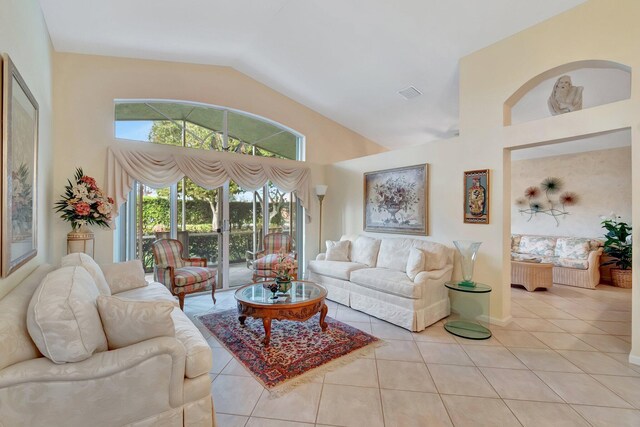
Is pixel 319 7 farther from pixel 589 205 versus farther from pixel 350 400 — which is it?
pixel 589 205

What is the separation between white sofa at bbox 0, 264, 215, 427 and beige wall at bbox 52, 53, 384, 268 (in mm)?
2557

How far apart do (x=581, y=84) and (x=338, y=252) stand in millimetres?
3977

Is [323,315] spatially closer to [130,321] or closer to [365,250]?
[365,250]

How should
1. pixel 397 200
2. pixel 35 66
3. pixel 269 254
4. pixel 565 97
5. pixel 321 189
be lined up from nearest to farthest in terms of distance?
pixel 35 66
pixel 565 97
pixel 397 200
pixel 269 254
pixel 321 189

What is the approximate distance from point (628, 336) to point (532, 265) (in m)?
1.84

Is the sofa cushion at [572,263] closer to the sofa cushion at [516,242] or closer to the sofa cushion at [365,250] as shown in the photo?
the sofa cushion at [516,242]

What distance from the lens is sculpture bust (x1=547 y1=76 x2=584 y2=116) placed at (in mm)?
2957

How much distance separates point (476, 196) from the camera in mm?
3506

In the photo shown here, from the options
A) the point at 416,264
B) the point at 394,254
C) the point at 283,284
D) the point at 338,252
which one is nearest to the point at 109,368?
the point at 283,284

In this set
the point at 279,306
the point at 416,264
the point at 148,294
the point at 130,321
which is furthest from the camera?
the point at 416,264

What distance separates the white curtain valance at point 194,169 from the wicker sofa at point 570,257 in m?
4.31

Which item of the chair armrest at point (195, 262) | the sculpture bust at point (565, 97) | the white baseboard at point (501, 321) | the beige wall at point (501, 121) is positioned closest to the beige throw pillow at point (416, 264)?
the beige wall at point (501, 121)

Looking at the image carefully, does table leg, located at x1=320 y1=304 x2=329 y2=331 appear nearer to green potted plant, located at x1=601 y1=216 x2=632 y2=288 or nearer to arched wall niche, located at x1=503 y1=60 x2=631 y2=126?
arched wall niche, located at x1=503 y1=60 x2=631 y2=126

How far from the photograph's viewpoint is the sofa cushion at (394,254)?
4021mm
